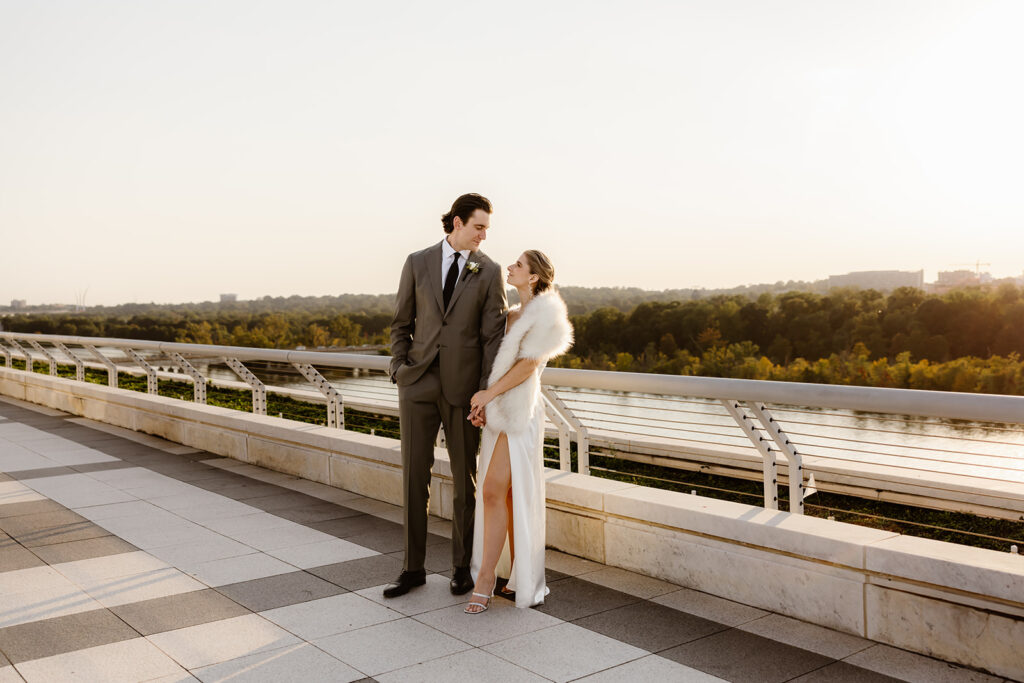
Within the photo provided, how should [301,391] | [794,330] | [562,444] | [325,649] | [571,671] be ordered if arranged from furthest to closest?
[794,330]
[301,391]
[562,444]
[325,649]
[571,671]

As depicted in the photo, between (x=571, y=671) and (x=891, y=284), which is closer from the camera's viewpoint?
(x=571, y=671)

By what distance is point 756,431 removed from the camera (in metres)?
4.48

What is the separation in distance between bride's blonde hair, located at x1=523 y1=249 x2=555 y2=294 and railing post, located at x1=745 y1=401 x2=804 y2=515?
117cm

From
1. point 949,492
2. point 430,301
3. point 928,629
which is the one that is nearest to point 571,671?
point 928,629

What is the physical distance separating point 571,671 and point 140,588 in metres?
2.49

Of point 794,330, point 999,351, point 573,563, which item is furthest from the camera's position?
point 794,330

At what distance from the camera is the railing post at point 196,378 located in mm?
10000

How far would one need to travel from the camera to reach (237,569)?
505 centimetres

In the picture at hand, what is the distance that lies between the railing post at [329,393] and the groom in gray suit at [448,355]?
10.4ft

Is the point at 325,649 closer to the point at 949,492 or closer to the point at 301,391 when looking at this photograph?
the point at 301,391

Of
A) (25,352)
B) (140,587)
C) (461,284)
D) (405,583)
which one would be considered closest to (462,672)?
(405,583)

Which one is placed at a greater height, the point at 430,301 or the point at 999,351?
the point at 430,301

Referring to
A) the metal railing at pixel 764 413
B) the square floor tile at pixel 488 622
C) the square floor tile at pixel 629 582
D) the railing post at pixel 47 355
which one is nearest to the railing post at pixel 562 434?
the metal railing at pixel 764 413

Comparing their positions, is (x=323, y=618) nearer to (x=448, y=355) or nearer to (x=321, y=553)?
(x=321, y=553)
